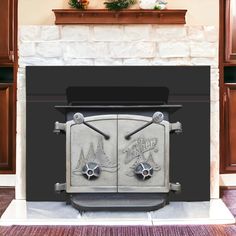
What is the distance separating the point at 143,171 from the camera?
2695 millimetres

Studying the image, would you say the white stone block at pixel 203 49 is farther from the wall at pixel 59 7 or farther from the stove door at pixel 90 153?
the stove door at pixel 90 153

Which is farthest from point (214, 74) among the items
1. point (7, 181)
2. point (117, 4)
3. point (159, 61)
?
point (7, 181)

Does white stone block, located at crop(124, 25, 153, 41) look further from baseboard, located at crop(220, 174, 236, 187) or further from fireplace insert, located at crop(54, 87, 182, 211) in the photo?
baseboard, located at crop(220, 174, 236, 187)

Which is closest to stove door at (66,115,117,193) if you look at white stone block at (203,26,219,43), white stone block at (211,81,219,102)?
white stone block at (211,81,219,102)

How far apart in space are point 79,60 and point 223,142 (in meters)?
1.30

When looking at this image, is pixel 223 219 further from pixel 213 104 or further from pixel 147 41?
pixel 147 41

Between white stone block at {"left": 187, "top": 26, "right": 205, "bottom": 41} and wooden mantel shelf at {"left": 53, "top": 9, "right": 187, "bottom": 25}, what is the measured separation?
65 mm

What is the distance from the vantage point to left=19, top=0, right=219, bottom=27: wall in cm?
297

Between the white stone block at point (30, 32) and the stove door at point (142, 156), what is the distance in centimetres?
74

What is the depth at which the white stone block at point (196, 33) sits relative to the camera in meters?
2.90

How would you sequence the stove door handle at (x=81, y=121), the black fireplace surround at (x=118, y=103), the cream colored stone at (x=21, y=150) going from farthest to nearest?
the cream colored stone at (x=21, y=150) < the black fireplace surround at (x=118, y=103) < the stove door handle at (x=81, y=121)

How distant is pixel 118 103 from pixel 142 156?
1.16 feet

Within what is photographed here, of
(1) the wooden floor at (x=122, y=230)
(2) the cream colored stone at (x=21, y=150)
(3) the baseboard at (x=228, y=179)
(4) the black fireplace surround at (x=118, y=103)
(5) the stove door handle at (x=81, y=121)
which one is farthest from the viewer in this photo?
(3) the baseboard at (x=228, y=179)

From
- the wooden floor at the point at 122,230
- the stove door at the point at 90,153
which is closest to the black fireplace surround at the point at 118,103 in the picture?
the stove door at the point at 90,153
